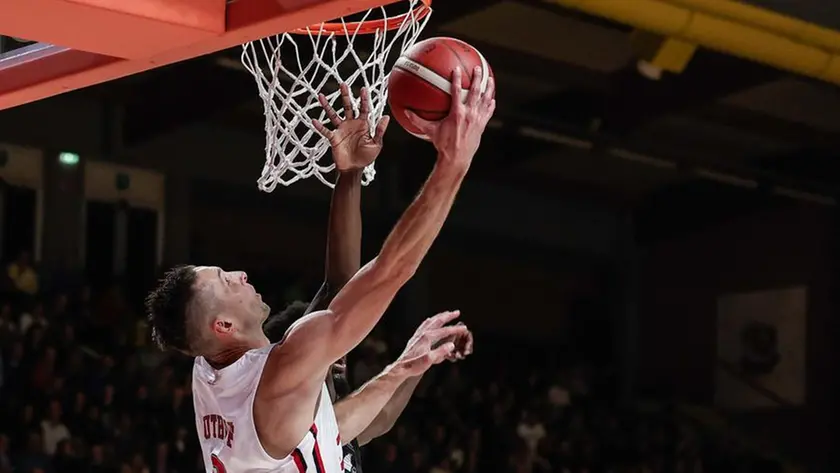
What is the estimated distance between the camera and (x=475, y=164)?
594 inches

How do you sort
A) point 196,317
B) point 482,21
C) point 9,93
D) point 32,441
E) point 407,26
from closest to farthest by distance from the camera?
point 196,317 → point 9,93 → point 407,26 → point 32,441 → point 482,21

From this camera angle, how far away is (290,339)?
118 inches

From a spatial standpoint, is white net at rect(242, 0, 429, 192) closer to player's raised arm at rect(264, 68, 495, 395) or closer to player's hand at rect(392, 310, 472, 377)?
player's hand at rect(392, 310, 472, 377)

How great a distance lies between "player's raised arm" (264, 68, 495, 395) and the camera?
275cm

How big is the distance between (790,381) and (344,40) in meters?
12.9

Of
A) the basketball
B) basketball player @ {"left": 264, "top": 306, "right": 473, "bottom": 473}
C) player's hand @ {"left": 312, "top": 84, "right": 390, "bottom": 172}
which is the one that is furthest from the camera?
player's hand @ {"left": 312, "top": 84, "right": 390, "bottom": 172}

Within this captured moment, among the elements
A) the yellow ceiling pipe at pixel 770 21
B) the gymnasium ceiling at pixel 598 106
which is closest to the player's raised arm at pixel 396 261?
the yellow ceiling pipe at pixel 770 21

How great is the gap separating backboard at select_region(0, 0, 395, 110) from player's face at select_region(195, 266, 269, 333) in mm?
583

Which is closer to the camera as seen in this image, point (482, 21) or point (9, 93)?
point (9, 93)

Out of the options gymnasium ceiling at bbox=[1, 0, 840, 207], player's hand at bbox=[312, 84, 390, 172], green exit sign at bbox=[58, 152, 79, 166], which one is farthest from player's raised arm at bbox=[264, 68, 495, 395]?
green exit sign at bbox=[58, 152, 79, 166]

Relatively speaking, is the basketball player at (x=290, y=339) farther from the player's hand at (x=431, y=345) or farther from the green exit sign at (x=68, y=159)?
the green exit sign at (x=68, y=159)

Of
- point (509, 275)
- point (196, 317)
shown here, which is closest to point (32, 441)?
point (196, 317)

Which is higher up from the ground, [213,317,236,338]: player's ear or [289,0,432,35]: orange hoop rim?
[289,0,432,35]: orange hoop rim

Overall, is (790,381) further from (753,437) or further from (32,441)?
(32,441)
